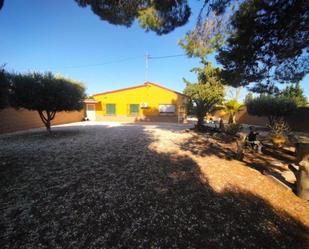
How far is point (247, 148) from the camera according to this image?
6.94 meters

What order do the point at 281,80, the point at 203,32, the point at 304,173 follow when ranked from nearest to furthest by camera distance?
the point at 304,173, the point at 203,32, the point at 281,80

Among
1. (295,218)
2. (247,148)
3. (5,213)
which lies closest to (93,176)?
(5,213)

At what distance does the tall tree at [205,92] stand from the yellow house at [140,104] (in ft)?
20.5

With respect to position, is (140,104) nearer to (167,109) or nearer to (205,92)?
(167,109)

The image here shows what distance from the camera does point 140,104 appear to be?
772 inches

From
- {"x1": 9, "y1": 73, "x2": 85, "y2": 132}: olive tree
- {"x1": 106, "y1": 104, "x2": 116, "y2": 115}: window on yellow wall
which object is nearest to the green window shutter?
{"x1": 106, "y1": 104, "x2": 116, "y2": 115}: window on yellow wall

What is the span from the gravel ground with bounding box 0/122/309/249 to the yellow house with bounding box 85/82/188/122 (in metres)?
14.7

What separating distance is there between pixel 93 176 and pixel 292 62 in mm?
7199

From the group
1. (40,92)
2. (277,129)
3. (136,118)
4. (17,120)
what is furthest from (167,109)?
(17,120)

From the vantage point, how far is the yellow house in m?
19.2

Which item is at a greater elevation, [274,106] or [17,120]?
[274,106]

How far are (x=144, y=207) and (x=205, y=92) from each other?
34.5 feet

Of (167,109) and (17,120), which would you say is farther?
(167,109)

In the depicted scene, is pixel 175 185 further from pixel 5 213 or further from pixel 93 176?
pixel 5 213
